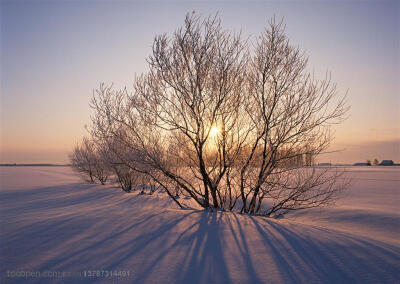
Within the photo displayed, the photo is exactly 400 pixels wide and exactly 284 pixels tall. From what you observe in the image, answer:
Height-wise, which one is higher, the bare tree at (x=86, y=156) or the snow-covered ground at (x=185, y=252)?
the bare tree at (x=86, y=156)

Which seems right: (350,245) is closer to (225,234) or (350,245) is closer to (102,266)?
(225,234)

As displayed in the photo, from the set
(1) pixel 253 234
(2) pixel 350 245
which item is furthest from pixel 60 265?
(2) pixel 350 245

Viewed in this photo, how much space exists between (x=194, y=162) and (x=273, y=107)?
8.93ft

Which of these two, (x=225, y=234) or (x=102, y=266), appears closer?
(x=102, y=266)

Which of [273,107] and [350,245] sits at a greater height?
[273,107]

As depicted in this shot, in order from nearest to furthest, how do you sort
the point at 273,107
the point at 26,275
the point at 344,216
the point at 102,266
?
the point at 26,275, the point at 102,266, the point at 273,107, the point at 344,216

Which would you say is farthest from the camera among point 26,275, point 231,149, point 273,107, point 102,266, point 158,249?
point 231,149

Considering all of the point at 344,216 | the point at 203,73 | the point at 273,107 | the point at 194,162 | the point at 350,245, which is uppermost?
the point at 203,73

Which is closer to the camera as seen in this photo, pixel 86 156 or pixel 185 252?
pixel 185 252

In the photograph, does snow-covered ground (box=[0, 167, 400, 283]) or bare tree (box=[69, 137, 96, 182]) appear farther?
bare tree (box=[69, 137, 96, 182])

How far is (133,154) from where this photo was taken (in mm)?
7730

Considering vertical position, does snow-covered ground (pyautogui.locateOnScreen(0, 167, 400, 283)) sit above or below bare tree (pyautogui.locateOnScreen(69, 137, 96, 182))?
below

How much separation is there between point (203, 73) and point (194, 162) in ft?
8.54

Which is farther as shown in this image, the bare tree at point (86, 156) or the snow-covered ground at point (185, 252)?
the bare tree at point (86, 156)
